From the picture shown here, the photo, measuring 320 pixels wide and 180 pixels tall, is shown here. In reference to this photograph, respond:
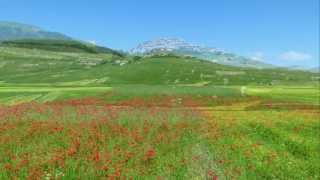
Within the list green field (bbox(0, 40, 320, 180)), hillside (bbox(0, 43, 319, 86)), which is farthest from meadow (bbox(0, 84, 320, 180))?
hillside (bbox(0, 43, 319, 86))

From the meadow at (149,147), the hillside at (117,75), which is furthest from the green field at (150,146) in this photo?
the hillside at (117,75)

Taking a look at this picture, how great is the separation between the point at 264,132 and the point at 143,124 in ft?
27.4

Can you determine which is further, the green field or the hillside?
the hillside

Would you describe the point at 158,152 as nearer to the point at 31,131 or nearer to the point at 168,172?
the point at 168,172

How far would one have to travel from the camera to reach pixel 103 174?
15.9 meters

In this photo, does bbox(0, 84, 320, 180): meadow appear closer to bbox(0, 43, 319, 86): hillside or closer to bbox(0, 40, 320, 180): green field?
bbox(0, 40, 320, 180): green field

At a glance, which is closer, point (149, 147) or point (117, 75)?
point (149, 147)

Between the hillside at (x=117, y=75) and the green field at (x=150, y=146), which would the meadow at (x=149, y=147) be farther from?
the hillside at (x=117, y=75)

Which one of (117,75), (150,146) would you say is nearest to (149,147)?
(150,146)

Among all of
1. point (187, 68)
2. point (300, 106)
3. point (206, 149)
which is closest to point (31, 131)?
point (206, 149)

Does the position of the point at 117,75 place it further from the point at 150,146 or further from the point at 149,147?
the point at 149,147

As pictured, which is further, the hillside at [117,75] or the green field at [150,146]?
the hillside at [117,75]

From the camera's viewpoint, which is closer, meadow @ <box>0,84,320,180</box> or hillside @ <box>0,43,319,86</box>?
meadow @ <box>0,84,320,180</box>

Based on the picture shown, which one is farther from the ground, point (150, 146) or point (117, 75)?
point (150, 146)
